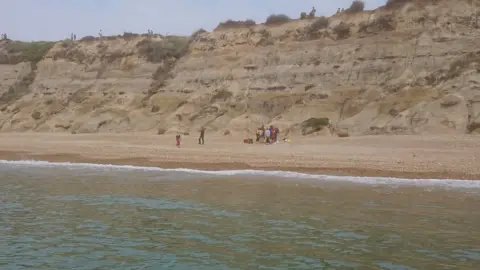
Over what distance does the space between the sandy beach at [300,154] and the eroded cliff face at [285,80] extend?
2768 millimetres

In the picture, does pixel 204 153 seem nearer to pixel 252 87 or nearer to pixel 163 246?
pixel 252 87

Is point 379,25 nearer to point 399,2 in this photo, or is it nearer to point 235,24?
point 399,2

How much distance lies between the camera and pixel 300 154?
961 inches

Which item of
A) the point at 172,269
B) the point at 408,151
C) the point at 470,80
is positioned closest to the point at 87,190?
the point at 172,269

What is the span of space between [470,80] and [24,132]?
33858 mm

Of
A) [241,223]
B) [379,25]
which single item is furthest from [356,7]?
[241,223]

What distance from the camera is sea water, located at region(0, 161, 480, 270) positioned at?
8727 mm

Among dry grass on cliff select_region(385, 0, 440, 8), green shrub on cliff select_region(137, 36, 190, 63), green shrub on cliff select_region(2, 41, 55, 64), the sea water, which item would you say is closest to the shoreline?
the sea water

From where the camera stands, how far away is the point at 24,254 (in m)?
9.00

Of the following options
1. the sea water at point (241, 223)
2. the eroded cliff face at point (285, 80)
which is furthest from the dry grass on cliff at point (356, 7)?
the sea water at point (241, 223)

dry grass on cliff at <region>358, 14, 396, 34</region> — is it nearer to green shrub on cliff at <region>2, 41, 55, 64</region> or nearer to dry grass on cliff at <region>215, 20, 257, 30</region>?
dry grass on cliff at <region>215, 20, 257, 30</region>

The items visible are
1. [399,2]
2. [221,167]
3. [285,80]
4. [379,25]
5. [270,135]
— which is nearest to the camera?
[221,167]

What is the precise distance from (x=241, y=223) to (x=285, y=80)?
26718mm

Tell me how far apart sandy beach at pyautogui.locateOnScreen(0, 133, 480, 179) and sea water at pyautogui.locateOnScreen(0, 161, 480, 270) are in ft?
6.27
